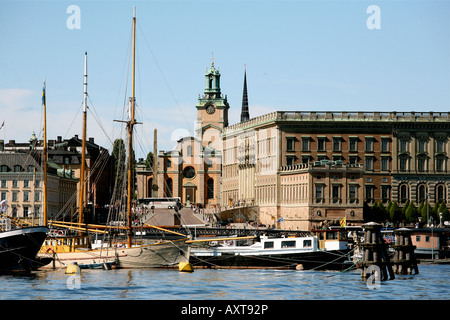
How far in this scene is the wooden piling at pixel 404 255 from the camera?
78.8 m

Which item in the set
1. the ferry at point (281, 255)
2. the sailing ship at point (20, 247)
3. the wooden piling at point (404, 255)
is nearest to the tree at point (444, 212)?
the ferry at point (281, 255)

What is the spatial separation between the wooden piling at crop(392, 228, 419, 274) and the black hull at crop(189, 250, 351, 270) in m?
7.52

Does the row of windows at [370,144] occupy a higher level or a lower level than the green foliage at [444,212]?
higher

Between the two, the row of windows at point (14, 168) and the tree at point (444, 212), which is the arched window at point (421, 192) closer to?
the tree at point (444, 212)

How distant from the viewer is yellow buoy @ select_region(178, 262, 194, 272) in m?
83.2

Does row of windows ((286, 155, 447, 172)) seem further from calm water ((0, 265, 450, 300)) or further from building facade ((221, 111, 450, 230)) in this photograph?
calm water ((0, 265, 450, 300))

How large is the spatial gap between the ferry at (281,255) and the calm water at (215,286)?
3.13m

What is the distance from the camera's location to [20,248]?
262ft

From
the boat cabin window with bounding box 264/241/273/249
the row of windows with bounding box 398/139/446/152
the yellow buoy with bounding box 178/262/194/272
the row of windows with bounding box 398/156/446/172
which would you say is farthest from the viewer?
the row of windows with bounding box 398/139/446/152

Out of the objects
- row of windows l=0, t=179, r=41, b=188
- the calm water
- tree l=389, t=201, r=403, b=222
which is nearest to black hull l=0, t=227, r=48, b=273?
the calm water
